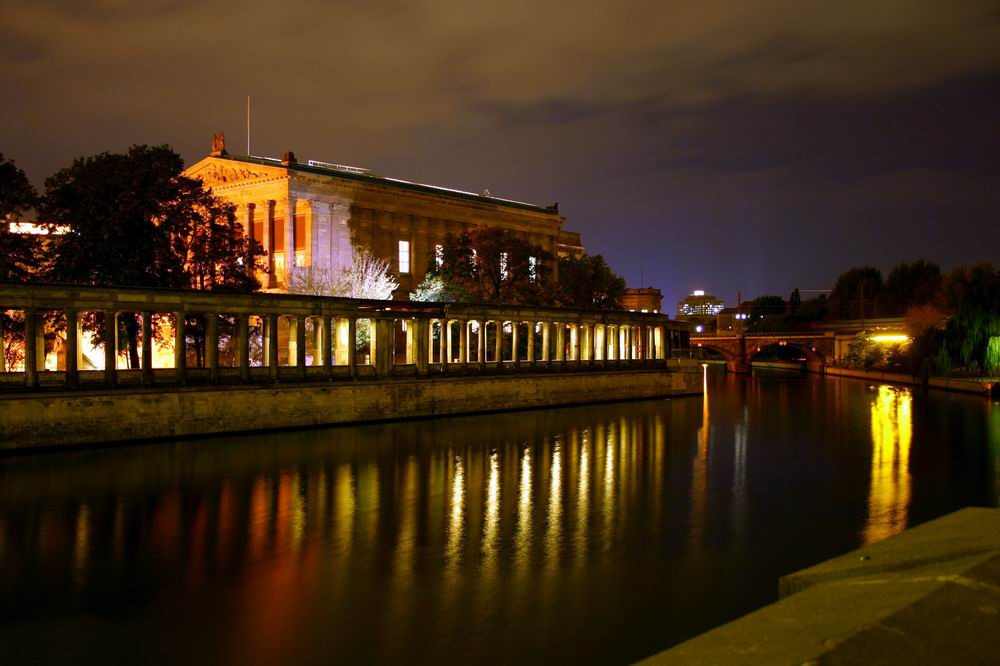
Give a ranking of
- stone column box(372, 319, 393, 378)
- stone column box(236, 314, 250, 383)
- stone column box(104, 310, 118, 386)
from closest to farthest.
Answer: stone column box(104, 310, 118, 386)
stone column box(236, 314, 250, 383)
stone column box(372, 319, 393, 378)

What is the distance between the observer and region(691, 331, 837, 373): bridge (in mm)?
117000

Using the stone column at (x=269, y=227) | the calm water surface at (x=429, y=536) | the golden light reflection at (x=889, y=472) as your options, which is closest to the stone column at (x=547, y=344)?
the calm water surface at (x=429, y=536)

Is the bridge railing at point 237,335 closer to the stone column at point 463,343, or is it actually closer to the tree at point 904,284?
the stone column at point 463,343

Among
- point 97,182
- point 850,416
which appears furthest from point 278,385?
point 850,416

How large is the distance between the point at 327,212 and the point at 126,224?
1275 inches

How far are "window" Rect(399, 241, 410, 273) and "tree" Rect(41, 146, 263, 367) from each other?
34.2 meters

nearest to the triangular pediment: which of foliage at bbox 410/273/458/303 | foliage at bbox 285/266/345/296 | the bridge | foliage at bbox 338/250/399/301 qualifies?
foliage at bbox 338/250/399/301

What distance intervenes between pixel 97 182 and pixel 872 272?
141319 mm

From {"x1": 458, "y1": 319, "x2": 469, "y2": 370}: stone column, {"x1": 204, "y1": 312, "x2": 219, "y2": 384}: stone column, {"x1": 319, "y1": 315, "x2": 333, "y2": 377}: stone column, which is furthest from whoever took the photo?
{"x1": 458, "y1": 319, "x2": 469, "y2": 370}: stone column

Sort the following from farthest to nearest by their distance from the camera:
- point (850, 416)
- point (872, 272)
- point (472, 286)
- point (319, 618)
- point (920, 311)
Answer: point (872, 272), point (920, 311), point (472, 286), point (850, 416), point (319, 618)

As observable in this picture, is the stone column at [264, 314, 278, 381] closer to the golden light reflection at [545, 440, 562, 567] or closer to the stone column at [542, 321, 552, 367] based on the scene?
the golden light reflection at [545, 440, 562, 567]

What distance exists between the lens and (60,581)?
15.7m

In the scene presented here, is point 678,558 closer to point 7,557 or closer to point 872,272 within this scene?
point 7,557

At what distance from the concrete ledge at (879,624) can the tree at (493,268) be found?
64.1 meters
